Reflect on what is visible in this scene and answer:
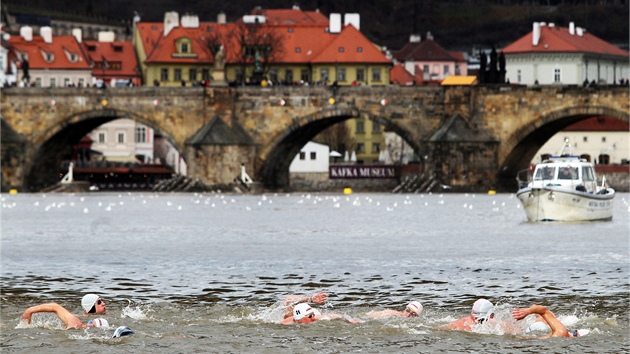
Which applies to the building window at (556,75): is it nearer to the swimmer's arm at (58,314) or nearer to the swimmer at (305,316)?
the swimmer at (305,316)

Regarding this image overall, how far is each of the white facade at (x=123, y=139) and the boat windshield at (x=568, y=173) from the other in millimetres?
74331

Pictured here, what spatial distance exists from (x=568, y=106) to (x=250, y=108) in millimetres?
17307

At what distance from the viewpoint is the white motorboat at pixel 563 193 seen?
189 feet

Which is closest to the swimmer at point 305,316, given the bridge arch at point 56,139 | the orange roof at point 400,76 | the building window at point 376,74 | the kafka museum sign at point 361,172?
the bridge arch at point 56,139

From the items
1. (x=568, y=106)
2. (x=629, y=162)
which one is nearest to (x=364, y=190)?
(x=629, y=162)

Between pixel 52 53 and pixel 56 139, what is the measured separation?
35539mm

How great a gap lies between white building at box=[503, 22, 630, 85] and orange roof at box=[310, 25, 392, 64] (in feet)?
63.7

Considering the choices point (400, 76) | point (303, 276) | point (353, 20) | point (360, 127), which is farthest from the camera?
point (400, 76)

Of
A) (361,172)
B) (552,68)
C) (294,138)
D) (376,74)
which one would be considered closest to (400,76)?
(552,68)

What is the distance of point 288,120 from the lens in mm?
93688

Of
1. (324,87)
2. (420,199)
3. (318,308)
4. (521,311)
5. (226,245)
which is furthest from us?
(324,87)

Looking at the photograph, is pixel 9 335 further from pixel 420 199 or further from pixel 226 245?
pixel 420 199

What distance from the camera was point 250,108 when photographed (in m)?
94.3

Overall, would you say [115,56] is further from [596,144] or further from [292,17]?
[596,144]
